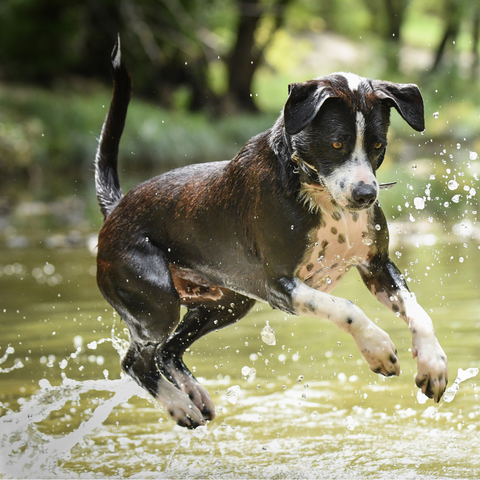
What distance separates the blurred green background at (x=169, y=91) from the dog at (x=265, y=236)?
23.5 feet

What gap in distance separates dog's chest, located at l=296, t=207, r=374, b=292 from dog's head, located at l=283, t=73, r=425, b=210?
0.79ft

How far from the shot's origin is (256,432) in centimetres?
421

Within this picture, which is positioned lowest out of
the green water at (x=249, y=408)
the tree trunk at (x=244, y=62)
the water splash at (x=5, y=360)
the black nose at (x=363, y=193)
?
the green water at (x=249, y=408)

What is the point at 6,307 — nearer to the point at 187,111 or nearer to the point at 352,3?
the point at 187,111

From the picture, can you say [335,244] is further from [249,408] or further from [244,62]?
[244,62]

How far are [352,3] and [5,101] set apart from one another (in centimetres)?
2303

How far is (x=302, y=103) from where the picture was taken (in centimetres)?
344

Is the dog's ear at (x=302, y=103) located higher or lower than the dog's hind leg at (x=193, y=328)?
higher

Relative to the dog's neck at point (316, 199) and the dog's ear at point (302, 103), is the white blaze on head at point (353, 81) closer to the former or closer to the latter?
the dog's ear at point (302, 103)

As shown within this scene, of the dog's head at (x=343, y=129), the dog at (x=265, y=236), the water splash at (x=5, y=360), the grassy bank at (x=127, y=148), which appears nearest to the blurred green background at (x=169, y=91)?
the grassy bank at (x=127, y=148)

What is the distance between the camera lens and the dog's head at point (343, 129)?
3.38m

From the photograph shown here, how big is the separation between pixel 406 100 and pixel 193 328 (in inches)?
71.7

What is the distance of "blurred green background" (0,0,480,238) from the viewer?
1669 cm

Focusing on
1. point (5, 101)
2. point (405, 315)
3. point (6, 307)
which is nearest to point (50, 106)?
point (5, 101)
